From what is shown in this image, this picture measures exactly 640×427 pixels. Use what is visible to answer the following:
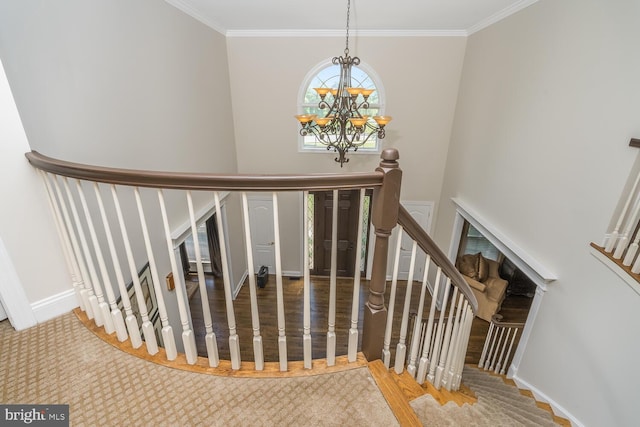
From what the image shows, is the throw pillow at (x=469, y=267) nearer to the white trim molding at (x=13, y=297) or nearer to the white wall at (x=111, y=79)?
the white wall at (x=111, y=79)

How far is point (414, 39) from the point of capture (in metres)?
4.43

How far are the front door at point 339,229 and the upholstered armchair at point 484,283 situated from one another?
1.91 meters

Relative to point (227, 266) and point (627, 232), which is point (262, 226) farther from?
point (627, 232)

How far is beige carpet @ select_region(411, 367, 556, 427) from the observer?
4.45 feet

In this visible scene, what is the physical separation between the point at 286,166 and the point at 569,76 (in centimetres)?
386

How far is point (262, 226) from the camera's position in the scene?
5.57 m

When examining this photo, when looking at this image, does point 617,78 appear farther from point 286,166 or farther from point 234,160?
point 234,160

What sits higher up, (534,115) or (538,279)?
(534,115)

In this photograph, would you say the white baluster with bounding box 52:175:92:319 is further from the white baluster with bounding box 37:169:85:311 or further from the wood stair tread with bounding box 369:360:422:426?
the wood stair tread with bounding box 369:360:422:426

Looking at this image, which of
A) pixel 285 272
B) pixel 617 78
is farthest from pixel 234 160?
pixel 617 78

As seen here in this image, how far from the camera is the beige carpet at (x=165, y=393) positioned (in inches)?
44.4

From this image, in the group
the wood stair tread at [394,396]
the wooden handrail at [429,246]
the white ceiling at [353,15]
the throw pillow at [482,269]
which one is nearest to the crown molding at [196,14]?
the white ceiling at [353,15]

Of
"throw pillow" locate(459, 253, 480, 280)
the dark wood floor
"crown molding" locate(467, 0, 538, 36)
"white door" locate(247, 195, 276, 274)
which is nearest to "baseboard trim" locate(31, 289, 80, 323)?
the dark wood floor

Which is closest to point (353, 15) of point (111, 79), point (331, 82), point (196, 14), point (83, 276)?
point (331, 82)
